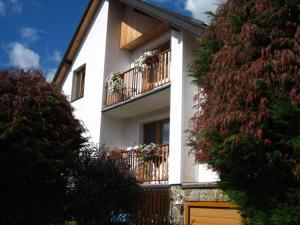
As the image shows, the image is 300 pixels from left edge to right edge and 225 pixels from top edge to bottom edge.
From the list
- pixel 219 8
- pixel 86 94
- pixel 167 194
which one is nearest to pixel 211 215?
pixel 167 194

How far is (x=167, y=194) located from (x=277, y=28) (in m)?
6.63

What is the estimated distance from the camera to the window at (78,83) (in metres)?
19.9

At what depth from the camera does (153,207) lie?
12.1 m

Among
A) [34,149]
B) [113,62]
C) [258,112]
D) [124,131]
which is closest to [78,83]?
[113,62]

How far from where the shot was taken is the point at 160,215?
11.8 metres

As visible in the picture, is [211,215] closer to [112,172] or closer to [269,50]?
[112,172]

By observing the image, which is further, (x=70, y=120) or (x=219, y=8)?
(x=70, y=120)

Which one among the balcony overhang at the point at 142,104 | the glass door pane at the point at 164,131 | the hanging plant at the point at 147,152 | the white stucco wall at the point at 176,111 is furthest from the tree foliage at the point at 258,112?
the glass door pane at the point at 164,131

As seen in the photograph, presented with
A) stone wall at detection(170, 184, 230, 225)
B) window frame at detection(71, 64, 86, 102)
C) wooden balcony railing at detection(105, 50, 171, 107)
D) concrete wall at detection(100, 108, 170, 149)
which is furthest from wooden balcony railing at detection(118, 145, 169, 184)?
window frame at detection(71, 64, 86, 102)

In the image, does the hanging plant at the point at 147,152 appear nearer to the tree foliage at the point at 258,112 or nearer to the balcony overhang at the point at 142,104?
the balcony overhang at the point at 142,104

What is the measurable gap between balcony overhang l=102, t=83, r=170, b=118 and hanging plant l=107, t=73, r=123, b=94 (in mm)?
604

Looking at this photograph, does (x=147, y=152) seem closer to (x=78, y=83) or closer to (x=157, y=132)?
(x=157, y=132)

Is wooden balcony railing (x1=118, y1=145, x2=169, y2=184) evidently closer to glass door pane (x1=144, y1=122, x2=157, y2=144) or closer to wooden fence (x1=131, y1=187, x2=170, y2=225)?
wooden fence (x1=131, y1=187, x2=170, y2=225)

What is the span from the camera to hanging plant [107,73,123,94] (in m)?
15.4
